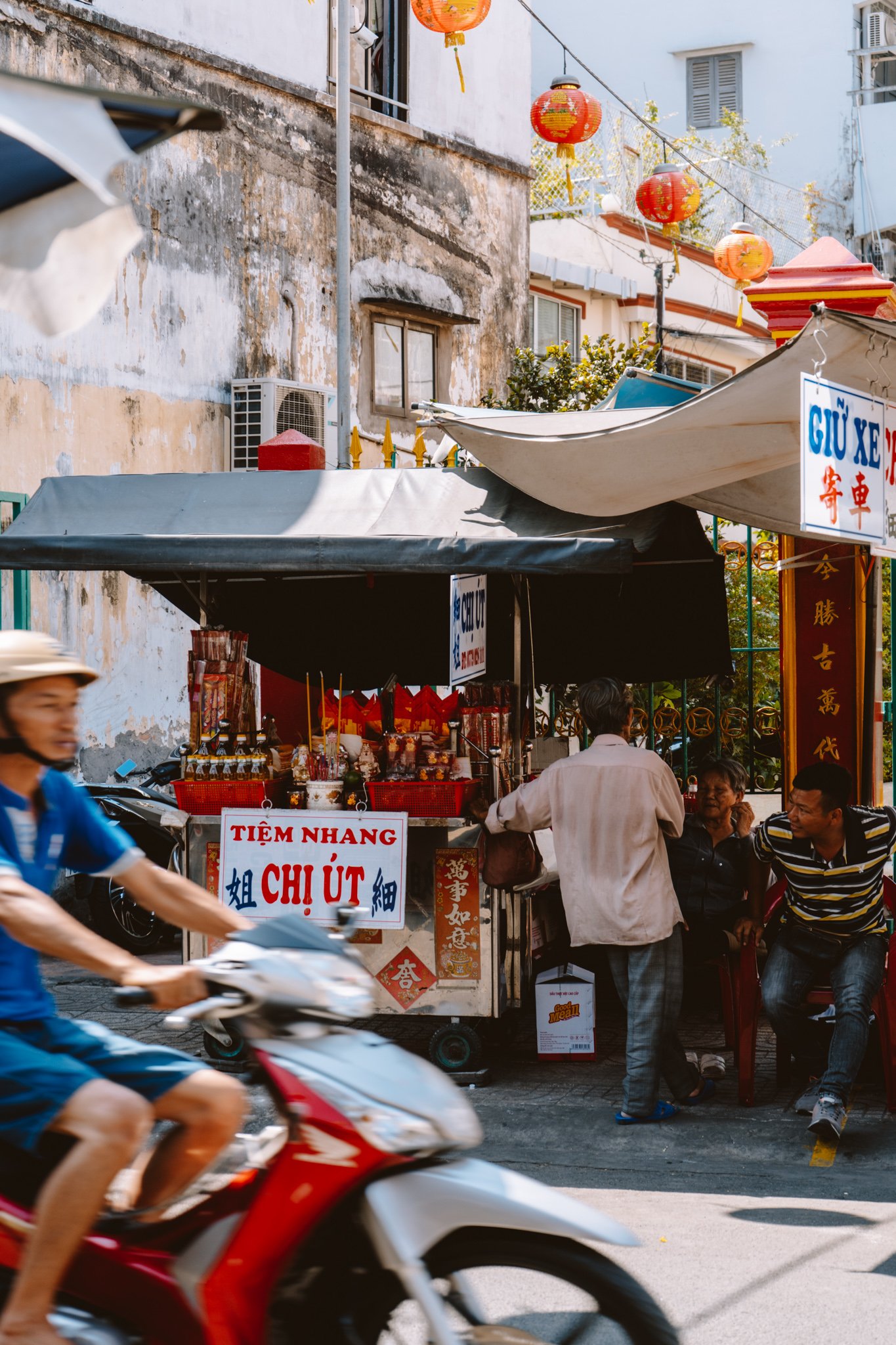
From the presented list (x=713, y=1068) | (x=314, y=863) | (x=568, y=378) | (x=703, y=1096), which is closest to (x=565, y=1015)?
(x=713, y=1068)

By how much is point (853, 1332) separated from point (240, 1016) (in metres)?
2.12

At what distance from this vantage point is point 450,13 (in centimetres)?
1120

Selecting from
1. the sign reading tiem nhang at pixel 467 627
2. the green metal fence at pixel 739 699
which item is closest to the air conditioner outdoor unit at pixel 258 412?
the green metal fence at pixel 739 699

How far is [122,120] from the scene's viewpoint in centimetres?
372

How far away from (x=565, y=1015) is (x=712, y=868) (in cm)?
95

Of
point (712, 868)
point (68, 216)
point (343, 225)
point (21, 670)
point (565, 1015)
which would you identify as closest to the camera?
point (21, 670)

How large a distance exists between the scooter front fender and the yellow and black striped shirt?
344 cm

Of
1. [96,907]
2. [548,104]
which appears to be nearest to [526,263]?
[548,104]

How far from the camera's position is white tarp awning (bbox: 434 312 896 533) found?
17.8ft

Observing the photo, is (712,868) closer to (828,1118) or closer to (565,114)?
(828,1118)

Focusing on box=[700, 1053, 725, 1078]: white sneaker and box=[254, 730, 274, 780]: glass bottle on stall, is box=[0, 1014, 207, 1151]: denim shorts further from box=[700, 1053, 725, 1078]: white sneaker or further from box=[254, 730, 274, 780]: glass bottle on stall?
box=[700, 1053, 725, 1078]: white sneaker

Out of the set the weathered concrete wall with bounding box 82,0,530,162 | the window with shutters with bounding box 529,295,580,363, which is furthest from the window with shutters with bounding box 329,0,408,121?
the window with shutters with bounding box 529,295,580,363

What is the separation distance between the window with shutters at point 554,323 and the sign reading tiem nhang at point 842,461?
14144 mm

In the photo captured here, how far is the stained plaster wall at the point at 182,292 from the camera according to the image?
11.3 metres
